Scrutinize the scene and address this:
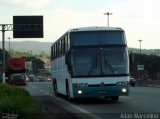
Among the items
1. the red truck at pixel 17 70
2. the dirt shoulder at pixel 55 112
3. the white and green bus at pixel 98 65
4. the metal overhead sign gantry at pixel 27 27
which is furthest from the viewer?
the red truck at pixel 17 70

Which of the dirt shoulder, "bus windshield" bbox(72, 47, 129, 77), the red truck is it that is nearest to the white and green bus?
"bus windshield" bbox(72, 47, 129, 77)

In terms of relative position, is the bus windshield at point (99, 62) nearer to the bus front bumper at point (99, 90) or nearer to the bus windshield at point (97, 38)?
the bus windshield at point (97, 38)

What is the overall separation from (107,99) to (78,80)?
14.9 ft

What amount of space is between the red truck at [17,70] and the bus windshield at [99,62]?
49975 mm

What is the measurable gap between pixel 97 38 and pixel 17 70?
51.3 m

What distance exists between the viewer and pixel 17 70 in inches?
2992

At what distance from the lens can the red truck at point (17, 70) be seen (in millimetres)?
74625

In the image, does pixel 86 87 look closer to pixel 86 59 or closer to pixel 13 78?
pixel 86 59

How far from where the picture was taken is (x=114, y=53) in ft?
82.4

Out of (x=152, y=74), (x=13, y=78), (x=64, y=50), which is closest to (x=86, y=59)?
(x=64, y=50)

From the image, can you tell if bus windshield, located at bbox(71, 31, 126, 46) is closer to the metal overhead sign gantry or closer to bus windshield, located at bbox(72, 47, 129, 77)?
bus windshield, located at bbox(72, 47, 129, 77)

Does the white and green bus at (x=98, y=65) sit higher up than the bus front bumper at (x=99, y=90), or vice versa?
the white and green bus at (x=98, y=65)

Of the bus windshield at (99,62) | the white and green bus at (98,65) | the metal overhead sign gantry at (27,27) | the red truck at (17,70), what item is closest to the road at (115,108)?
the white and green bus at (98,65)

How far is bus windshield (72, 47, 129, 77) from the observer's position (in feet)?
81.4
